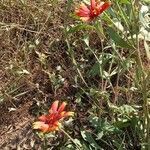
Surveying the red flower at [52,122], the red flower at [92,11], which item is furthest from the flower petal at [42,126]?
the red flower at [92,11]

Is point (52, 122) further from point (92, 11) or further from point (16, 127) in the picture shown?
point (16, 127)

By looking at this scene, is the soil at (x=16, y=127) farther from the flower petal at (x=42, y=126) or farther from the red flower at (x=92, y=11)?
the red flower at (x=92, y=11)

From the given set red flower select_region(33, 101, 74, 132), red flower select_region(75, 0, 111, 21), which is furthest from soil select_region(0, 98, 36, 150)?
red flower select_region(75, 0, 111, 21)

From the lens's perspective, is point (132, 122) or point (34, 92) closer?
point (132, 122)

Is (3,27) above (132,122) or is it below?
above

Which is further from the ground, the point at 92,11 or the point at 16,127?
the point at 92,11

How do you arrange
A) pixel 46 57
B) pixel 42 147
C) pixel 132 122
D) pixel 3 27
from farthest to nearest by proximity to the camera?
1. pixel 3 27
2. pixel 46 57
3. pixel 42 147
4. pixel 132 122

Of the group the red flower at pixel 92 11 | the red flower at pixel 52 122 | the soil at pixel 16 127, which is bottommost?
the soil at pixel 16 127

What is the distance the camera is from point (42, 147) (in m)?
1.83

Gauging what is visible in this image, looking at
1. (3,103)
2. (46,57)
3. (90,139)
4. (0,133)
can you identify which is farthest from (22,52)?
(90,139)

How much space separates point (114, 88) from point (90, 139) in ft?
0.99

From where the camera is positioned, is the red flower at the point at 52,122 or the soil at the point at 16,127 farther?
the soil at the point at 16,127

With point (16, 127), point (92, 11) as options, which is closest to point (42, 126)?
point (92, 11)

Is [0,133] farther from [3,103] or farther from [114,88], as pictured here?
[114,88]
